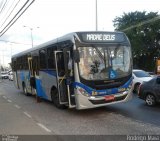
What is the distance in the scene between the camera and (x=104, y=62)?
417 inches

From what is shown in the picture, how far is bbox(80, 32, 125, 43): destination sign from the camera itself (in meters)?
10.6

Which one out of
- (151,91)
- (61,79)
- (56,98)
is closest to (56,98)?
(56,98)

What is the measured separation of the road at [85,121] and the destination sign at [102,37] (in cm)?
283

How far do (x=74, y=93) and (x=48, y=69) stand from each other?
9.81 feet

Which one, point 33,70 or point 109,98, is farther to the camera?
A: point 33,70

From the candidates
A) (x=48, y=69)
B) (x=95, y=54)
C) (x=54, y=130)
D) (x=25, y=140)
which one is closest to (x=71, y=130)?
(x=54, y=130)

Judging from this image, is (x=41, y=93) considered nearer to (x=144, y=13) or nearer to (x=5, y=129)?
(x=5, y=129)

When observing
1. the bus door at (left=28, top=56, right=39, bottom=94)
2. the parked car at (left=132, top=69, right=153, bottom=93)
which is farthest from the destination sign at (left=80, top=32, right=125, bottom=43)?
the parked car at (left=132, top=69, right=153, bottom=93)

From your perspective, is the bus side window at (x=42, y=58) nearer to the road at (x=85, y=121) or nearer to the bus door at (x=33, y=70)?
the bus door at (x=33, y=70)

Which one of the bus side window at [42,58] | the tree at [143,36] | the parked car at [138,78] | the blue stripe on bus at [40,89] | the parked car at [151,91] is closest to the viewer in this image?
the parked car at [151,91]

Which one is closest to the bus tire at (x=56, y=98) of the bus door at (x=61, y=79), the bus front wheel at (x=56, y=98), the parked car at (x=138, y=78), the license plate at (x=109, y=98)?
the bus front wheel at (x=56, y=98)

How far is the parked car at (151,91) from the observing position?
1172cm

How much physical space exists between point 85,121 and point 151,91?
→ 12.4ft

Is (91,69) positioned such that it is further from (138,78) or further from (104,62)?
(138,78)
